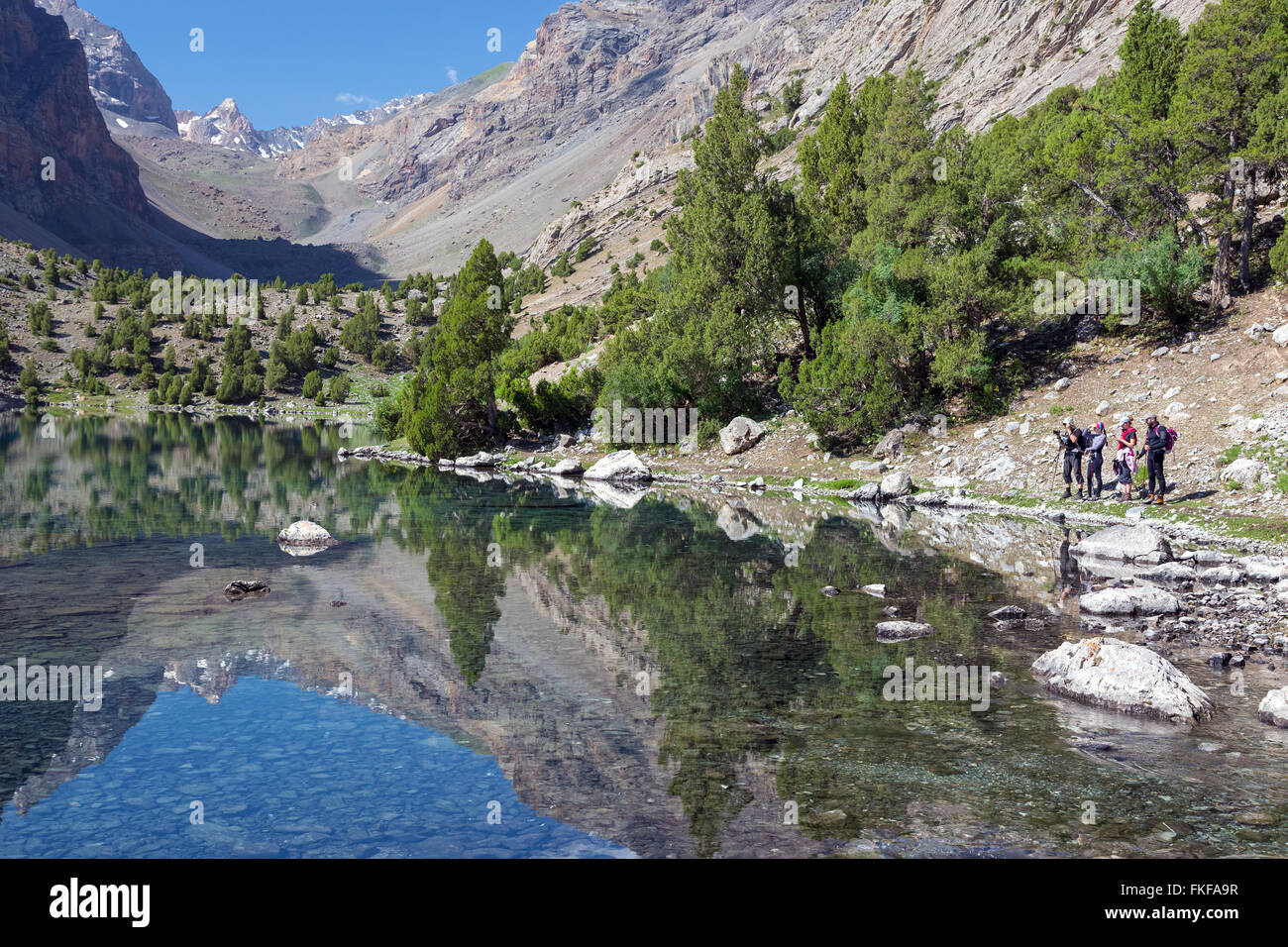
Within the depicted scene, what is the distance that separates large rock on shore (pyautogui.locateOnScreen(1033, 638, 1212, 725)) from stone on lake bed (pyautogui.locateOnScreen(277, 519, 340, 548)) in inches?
862

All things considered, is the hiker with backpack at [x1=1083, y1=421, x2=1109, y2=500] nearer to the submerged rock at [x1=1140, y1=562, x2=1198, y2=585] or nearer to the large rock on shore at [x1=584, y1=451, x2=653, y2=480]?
the submerged rock at [x1=1140, y1=562, x2=1198, y2=585]

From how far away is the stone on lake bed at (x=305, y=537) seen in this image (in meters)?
27.2

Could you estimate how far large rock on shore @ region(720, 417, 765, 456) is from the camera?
4659 cm

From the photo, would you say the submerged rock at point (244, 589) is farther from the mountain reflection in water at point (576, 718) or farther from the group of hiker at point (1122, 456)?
the group of hiker at point (1122, 456)

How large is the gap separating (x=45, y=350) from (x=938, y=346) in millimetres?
144178

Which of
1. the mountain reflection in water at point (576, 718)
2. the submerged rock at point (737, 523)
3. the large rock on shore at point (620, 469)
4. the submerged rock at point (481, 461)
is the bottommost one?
the mountain reflection in water at point (576, 718)

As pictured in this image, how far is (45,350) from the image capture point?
13325 centimetres

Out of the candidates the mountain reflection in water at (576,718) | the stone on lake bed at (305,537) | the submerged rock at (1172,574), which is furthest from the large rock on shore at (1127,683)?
the stone on lake bed at (305,537)

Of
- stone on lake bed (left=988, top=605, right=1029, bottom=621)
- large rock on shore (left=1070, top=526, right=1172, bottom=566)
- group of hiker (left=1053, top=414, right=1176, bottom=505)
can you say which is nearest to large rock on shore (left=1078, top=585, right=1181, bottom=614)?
stone on lake bed (left=988, top=605, right=1029, bottom=621)

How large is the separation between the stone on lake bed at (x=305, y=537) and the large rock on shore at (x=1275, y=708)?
79.8 feet

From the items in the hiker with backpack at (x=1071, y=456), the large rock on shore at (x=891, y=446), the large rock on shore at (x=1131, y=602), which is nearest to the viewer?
the large rock on shore at (x=1131, y=602)

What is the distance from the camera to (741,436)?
4669 cm

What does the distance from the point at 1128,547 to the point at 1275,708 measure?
37.9 feet
